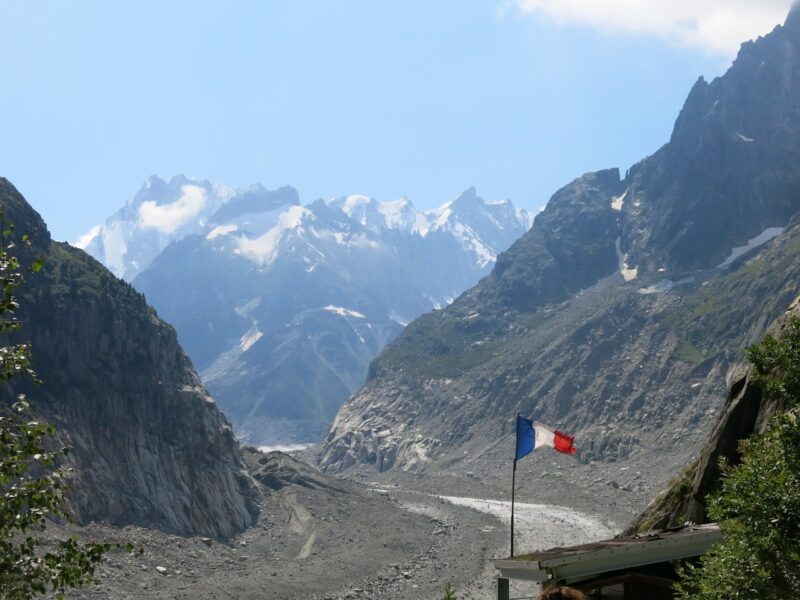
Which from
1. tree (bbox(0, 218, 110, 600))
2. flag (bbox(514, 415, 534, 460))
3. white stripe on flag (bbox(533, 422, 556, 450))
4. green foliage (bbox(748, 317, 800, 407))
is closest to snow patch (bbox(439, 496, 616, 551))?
flag (bbox(514, 415, 534, 460))

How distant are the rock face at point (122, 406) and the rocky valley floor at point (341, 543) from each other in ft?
15.2

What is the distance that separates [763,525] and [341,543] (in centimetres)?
8145

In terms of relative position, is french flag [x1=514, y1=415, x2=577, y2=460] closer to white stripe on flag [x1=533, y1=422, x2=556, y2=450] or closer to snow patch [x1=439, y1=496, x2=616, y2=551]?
white stripe on flag [x1=533, y1=422, x2=556, y2=450]

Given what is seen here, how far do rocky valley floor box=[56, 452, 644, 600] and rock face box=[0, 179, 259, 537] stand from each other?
4.63 m

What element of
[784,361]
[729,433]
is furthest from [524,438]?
[784,361]

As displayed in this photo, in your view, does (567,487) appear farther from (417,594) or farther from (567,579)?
(567,579)

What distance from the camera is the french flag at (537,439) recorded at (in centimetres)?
2864

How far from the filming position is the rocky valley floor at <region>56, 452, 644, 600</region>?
6756 cm

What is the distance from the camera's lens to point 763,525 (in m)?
13.2

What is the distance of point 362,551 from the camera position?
86438mm

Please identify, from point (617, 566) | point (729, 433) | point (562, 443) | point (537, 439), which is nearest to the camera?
point (617, 566)

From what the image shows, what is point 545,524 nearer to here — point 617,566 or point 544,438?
point 544,438

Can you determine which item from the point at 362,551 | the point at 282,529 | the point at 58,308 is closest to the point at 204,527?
the point at 282,529

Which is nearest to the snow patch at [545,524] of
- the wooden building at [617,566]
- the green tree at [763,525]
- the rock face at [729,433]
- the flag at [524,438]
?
the rock face at [729,433]
